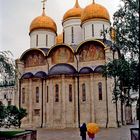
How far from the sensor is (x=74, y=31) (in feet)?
118

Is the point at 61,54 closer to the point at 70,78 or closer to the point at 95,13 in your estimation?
the point at 70,78

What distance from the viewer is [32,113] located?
3095 centimetres

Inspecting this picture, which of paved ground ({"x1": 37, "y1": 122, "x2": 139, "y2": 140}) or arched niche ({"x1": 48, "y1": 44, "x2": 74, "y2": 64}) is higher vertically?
arched niche ({"x1": 48, "y1": 44, "x2": 74, "y2": 64})

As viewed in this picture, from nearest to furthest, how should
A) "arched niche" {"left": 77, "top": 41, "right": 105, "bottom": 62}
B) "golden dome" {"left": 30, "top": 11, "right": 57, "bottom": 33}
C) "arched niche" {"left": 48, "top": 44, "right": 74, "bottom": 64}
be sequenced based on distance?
"arched niche" {"left": 77, "top": 41, "right": 105, "bottom": 62}
"arched niche" {"left": 48, "top": 44, "right": 74, "bottom": 64}
"golden dome" {"left": 30, "top": 11, "right": 57, "bottom": 33}

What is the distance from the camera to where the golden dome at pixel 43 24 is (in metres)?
35.9

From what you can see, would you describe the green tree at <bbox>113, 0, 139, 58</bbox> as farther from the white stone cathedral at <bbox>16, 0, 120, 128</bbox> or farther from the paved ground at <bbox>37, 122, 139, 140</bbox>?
the white stone cathedral at <bbox>16, 0, 120, 128</bbox>

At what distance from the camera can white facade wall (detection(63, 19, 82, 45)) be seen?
117 feet

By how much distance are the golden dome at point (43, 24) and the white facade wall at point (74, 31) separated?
167cm

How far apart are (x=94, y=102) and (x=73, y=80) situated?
329cm

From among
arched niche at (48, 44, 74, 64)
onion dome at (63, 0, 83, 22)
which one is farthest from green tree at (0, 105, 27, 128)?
onion dome at (63, 0, 83, 22)

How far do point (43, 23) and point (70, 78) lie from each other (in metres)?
9.84

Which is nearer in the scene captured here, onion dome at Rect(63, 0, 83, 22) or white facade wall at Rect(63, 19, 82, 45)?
white facade wall at Rect(63, 19, 82, 45)

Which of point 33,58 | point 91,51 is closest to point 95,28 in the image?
point 91,51

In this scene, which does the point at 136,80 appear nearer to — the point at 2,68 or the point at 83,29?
the point at 2,68
